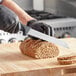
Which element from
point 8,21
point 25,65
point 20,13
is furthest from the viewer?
point 20,13

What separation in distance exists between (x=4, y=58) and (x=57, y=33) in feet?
3.43

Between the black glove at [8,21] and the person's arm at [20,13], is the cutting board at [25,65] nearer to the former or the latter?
the black glove at [8,21]

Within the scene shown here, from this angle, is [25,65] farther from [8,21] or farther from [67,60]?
[8,21]

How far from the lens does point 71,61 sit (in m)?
0.87

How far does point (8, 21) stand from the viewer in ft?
3.91

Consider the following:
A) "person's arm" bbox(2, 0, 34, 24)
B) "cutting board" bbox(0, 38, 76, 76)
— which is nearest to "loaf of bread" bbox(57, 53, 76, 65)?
"cutting board" bbox(0, 38, 76, 76)

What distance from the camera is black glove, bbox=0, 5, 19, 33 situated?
1144mm

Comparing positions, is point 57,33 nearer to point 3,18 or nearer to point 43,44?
point 3,18

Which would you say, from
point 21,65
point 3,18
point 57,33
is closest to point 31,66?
point 21,65

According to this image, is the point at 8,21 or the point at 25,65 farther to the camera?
the point at 8,21

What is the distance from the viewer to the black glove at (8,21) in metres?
1.14

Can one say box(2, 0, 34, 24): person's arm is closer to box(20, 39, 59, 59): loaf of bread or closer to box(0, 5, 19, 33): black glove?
box(0, 5, 19, 33): black glove

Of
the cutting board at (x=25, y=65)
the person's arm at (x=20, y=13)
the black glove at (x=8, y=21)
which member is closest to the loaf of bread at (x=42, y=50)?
the cutting board at (x=25, y=65)

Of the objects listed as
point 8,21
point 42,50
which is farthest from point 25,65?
point 8,21
